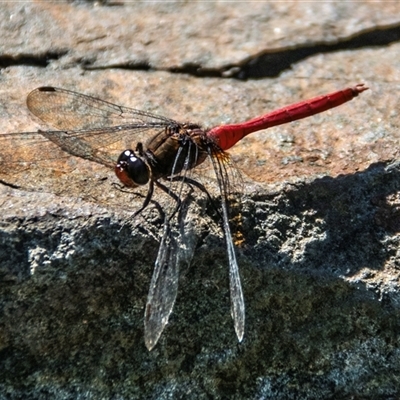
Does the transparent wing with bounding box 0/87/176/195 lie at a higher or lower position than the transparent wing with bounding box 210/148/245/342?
higher

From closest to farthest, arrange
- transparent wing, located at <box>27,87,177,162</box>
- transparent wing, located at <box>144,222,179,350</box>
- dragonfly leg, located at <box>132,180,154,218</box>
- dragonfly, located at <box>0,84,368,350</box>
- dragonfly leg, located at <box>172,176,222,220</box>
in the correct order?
transparent wing, located at <box>144,222,179,350</box> → dragonfly, located at <box>0,84,368,350</box> → dragonfly leg, located at <box>132,180,154,218</box> → dragonfly leg, located at <box>172,176,222,220</box> → transparent wing, located at <box>27,87,177,162</box>

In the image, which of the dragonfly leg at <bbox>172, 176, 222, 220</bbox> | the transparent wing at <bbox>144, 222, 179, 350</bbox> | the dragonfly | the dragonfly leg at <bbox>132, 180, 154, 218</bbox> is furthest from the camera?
the dragonfly leg at <bbox>172, 176, 222, 220</bbox>

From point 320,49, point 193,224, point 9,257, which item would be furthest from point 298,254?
point 320,49

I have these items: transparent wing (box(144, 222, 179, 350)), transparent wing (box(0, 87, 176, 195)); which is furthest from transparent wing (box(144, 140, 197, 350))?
transparent wing (box(0, 87, 176, 195))

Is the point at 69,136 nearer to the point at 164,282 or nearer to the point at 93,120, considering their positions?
the point at 93,120

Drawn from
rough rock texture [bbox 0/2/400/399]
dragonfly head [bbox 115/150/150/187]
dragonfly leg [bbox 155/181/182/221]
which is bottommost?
rough rock texture [bbox 0/2/400/399]

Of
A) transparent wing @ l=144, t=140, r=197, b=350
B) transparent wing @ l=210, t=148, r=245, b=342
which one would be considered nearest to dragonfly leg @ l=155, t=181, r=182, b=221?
transparent wing @ l=144, t=140, r=197, b=350

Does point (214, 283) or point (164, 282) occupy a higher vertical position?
point (164, 282)

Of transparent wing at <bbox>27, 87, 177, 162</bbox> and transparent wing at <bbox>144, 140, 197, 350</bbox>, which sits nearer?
transparent wing at <bbox>144, 140, 197, 350</bbox>

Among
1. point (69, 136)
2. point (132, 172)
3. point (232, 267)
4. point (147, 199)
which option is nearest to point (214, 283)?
point (232, 267)

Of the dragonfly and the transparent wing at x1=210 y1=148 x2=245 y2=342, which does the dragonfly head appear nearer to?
the dragonfly
